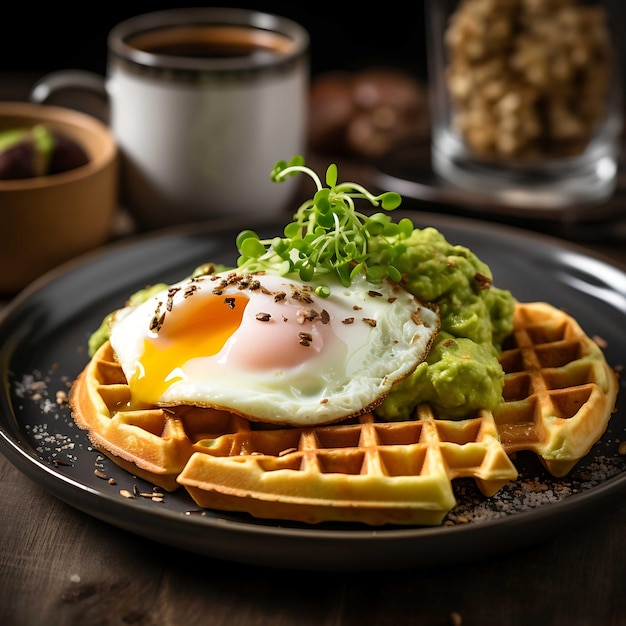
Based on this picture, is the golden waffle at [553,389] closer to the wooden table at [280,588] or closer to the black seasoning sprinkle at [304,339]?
the wooden table at [280,588]

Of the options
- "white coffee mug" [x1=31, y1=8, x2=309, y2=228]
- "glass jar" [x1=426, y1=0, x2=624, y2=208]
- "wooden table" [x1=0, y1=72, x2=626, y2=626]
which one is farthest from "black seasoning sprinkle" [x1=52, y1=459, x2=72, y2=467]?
"glass jar" [x1=426, y1=0, x2=624, y2=208]

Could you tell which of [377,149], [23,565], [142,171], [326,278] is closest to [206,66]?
[142,171]

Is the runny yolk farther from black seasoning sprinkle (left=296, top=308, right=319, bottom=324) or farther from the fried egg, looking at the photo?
black seasoning sprinkle (left=296, top=308, right=319, bottom=324)

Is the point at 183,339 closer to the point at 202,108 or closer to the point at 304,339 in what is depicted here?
the point at 304,339

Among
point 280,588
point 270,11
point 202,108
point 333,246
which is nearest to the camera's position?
point 280,588

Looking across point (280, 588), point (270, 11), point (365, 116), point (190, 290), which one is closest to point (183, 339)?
point (190, 290)

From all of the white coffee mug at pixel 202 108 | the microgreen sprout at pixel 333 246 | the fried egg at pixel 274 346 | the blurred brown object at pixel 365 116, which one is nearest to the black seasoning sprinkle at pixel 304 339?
the fried egg at pixel 274 346

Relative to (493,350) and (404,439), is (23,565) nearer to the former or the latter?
(404,439)
